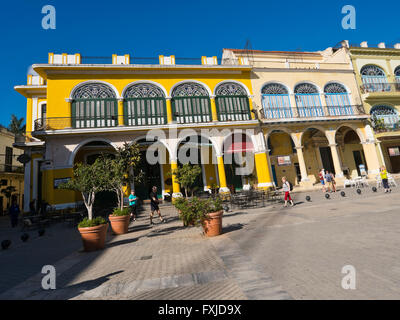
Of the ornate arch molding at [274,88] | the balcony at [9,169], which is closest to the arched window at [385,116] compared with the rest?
the ornate arch molding at [274,88]

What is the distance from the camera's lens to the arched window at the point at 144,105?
15852 mm

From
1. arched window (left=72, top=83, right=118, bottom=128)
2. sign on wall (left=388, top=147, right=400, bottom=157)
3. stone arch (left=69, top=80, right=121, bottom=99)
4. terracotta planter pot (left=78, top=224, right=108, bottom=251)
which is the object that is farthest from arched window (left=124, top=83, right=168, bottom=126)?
sign on wall (left=388, top=147, right=400, bottom=157)

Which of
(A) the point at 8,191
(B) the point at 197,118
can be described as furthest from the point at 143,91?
(A) the point at 8,191

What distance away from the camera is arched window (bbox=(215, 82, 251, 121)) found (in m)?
17.5

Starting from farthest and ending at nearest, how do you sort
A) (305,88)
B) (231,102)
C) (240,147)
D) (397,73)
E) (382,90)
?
1. (397,73)
2. (382,90)
3. (305,88)
4. (231,102)
5. (240,147)

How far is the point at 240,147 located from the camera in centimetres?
1714

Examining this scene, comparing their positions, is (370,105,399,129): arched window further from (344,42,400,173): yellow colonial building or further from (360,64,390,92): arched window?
(360,64,390,92): arched window

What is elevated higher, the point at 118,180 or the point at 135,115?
the point at 135,115

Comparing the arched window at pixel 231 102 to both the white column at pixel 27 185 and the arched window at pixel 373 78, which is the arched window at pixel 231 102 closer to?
the arched window at pixel 373 78

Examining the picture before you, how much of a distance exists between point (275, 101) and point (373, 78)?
11.8m

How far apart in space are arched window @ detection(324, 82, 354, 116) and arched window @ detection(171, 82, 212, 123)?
1200 cm

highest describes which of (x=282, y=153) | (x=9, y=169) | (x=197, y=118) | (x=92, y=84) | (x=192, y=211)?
(x=92, y=84)

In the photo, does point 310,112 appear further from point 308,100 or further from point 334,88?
point 334,88
